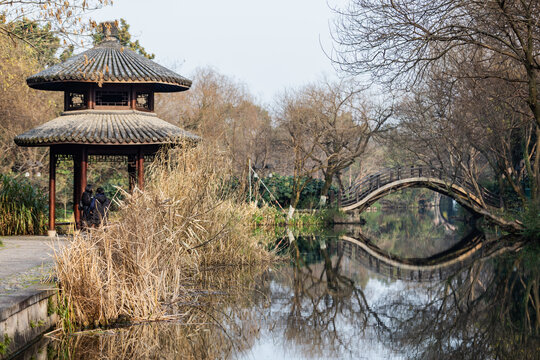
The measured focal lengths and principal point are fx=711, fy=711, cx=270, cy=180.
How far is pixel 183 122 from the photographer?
3797 centimetres

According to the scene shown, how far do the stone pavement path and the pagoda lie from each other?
2.38 meters

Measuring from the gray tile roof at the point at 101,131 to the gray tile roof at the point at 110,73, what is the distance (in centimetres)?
106

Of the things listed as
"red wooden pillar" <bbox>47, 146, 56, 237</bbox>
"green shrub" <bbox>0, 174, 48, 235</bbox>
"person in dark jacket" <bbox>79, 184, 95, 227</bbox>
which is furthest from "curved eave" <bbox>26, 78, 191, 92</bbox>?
"person in dark jacket" <bbox>79, 184, 95, 227</bbox>

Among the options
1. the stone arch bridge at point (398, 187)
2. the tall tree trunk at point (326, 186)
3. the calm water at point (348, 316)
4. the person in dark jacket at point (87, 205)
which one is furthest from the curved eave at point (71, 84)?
the stone arch bridge at point (398, 187)

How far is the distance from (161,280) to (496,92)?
16041 millimetres

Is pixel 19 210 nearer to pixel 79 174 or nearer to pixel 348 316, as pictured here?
pixel 79 174

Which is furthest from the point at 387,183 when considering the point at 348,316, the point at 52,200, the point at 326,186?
the point at 348,316

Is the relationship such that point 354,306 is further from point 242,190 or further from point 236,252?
point 242,190

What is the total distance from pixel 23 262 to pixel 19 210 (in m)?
7.57

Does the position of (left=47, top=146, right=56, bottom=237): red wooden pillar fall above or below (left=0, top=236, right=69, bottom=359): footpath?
above

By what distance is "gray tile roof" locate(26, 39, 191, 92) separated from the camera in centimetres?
1973

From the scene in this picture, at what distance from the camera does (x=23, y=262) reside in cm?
1269

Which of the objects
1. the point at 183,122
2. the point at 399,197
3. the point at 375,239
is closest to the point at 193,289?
the point at 375,239

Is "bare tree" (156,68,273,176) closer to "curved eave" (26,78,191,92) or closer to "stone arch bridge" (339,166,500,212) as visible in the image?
"stone arch bridge" (339,166,500,212)
